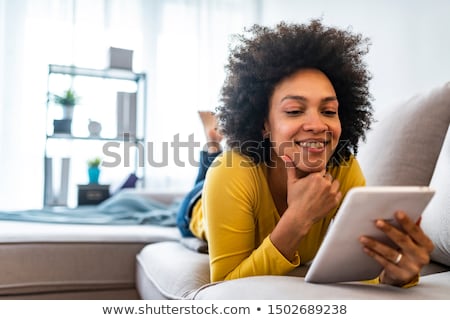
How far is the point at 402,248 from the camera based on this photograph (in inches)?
17.0

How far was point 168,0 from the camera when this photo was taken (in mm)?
2434

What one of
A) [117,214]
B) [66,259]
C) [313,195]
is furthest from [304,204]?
[117,214]

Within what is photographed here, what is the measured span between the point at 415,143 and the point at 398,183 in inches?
3.3

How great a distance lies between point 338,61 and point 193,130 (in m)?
1.68

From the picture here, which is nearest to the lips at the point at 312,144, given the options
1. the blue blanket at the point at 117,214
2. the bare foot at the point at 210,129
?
the bare foot at the point at 210,129

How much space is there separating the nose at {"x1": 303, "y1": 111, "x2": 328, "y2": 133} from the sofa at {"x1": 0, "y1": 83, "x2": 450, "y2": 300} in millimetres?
181

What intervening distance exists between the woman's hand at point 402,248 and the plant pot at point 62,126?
6.39 feet

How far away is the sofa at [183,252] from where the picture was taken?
532 mm

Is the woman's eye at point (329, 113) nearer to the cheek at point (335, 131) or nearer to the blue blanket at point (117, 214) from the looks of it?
the cheek at point (335, 131)

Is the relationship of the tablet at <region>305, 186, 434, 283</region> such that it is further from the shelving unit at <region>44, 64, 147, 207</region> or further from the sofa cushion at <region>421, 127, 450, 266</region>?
the shelving unit at <region>44, 64, 147, 207</region>

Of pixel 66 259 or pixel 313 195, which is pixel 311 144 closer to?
pixel 313 195

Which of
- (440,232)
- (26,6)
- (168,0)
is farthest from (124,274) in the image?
(168,0)

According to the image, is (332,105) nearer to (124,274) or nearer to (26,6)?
(124,274)

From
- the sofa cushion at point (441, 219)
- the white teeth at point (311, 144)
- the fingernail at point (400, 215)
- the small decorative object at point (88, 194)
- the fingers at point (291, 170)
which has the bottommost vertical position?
the small decorative object at point (88, 194)
